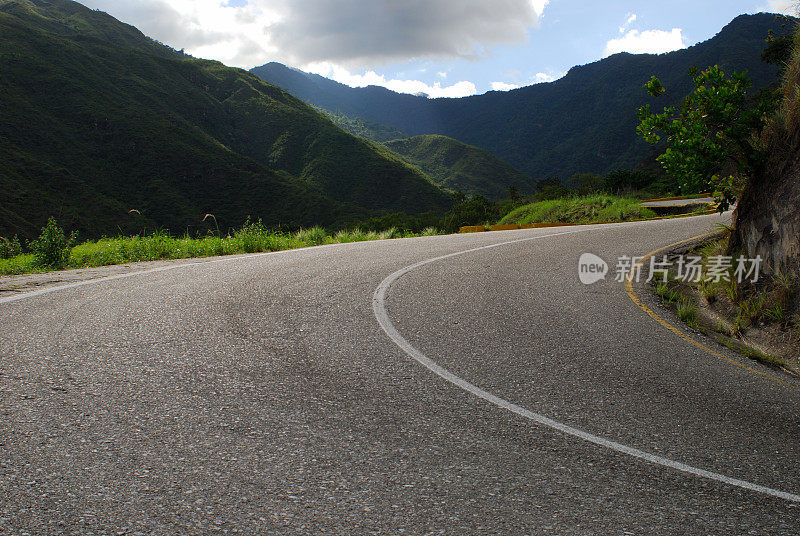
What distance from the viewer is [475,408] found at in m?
3.27

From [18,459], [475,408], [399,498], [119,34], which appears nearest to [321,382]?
[475,408]

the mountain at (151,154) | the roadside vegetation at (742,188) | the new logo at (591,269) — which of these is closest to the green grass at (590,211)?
the new logo at (591,269)

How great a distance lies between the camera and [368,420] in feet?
10.0

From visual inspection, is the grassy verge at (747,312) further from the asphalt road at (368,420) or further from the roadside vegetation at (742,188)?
the asphalt road at (368,420)

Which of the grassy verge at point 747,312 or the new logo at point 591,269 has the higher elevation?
the new logo at point 591,269

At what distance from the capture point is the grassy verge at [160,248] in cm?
868

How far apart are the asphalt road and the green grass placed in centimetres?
1265

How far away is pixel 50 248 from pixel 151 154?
110947 mm

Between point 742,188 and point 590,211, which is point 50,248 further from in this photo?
point 590,211

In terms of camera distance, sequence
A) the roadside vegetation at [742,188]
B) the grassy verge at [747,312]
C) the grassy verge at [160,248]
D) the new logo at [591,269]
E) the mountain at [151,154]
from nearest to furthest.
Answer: the grassy verge at [747,312] → the roadside vegetation at [742,188] → the new logo at [591,269] → the grassy verge at [160,248] → the mountain at [151,154]

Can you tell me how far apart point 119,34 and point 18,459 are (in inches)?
9419

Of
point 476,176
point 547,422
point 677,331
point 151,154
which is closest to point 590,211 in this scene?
point 677,331

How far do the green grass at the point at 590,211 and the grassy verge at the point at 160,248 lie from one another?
32.3ft

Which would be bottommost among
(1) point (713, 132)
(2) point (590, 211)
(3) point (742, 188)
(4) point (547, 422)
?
(4) point (547, 422)
